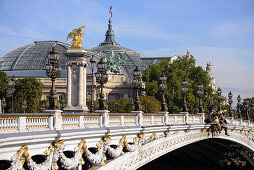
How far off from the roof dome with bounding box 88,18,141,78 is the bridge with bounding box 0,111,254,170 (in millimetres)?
134095

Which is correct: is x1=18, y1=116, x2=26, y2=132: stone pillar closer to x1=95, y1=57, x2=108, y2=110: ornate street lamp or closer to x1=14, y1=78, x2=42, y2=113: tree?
x1=95, y1=57, x2=108, y2=110: ornate street lamp

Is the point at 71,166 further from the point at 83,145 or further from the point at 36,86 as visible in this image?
the point at 36,86

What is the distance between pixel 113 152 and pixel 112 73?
105261 millimetres

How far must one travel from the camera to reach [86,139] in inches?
828

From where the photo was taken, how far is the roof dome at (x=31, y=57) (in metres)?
142

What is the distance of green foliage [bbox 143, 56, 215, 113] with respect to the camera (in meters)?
95.6

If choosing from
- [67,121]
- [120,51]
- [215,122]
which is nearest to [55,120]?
Answer: [67,121]

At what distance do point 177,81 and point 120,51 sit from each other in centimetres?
8270

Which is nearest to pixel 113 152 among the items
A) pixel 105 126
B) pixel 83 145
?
pixel 105 126

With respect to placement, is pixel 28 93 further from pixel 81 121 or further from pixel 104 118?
pixel 81 121

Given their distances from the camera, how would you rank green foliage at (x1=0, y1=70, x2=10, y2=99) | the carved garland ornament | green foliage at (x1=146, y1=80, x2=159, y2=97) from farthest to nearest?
green foliage at (x1=146, y1=80, x2=159, y2=97), green foliage at (x1=0, y1=70, x2=10, y2=99), the carved garland ornament

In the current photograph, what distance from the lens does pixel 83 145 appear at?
67.8 feet

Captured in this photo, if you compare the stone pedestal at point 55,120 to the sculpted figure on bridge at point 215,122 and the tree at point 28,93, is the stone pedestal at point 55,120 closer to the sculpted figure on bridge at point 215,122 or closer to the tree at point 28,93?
the sculpted figure on bridge at point 215,122

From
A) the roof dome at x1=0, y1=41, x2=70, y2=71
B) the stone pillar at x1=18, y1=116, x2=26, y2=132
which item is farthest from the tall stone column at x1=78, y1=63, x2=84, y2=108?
the roof dome at x1=0, y1=41, x2=70, y2=71
